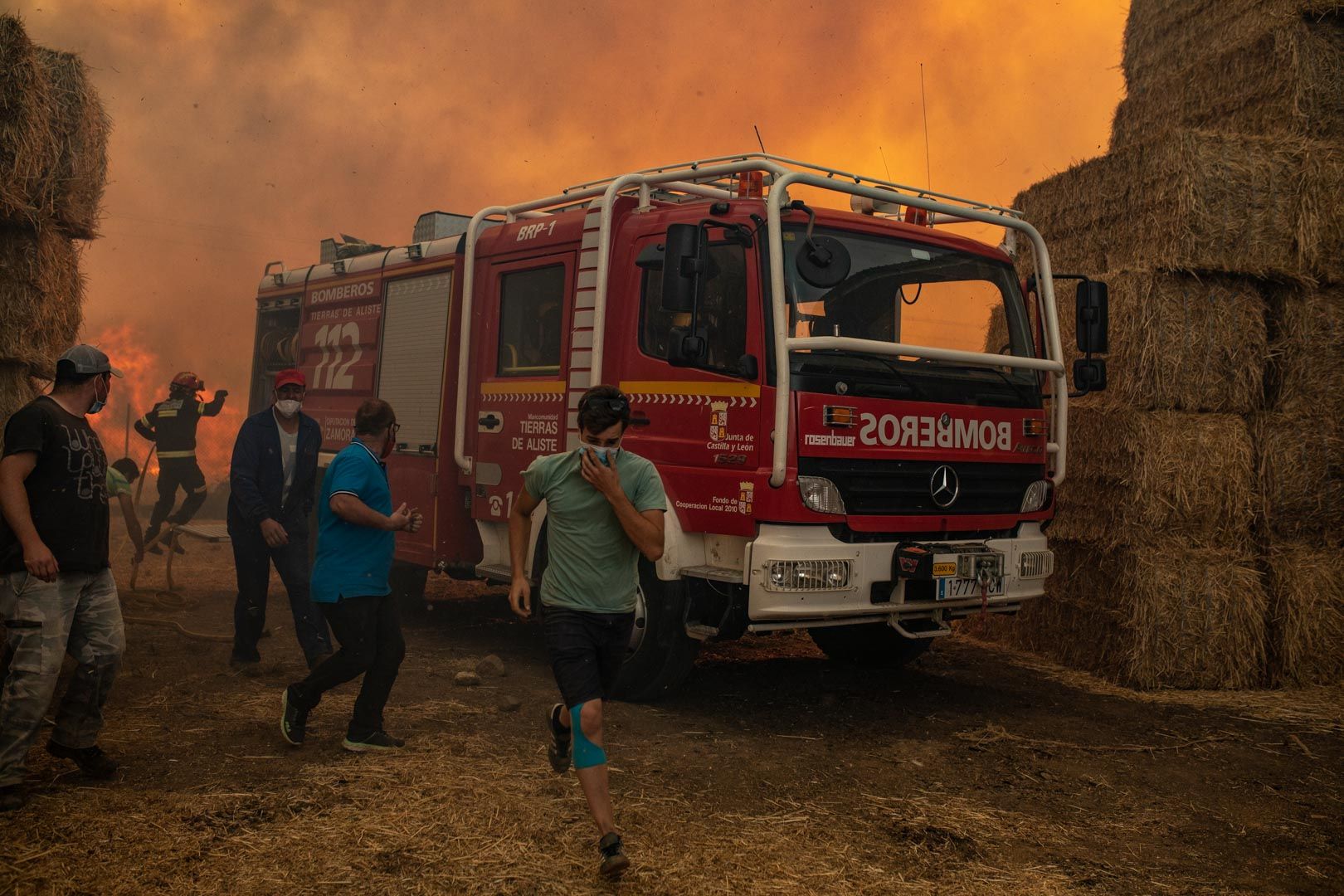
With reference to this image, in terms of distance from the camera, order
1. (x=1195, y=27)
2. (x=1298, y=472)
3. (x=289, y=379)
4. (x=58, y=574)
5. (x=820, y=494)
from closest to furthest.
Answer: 1. (x=58, y=574)
2. (x=820, y=494)
3. (x=289, y=379)
4. (x=1298, y=472)
5. (x=1195, y=27)

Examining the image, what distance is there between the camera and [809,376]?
20.3 ft

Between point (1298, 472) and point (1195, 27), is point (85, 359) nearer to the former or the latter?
point (1298, 472)

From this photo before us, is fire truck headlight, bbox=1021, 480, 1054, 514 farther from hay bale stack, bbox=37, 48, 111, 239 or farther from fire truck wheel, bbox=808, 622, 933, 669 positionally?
hay bale stack, bbox=37, 48, 111, 239

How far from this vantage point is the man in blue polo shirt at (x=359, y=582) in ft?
18.5

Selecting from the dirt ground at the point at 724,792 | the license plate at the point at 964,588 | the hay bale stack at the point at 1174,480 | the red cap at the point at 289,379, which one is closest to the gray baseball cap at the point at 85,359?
the dirt ground at the point at 724,792

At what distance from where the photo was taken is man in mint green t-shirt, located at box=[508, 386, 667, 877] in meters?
4.51

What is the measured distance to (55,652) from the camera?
4961mm

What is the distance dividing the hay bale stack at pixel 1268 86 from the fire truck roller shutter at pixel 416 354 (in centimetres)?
519

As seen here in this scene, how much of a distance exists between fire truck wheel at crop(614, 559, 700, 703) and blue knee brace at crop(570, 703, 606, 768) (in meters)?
2.39

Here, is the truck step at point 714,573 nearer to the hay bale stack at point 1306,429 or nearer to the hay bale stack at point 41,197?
the hay bale stack at point 41,197

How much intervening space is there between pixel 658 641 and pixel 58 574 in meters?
3.14

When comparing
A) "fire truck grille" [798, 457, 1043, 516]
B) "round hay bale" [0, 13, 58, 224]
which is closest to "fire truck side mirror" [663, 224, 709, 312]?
"fire truck grille" [798, 457, 1043, 516]

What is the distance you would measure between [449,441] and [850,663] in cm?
327

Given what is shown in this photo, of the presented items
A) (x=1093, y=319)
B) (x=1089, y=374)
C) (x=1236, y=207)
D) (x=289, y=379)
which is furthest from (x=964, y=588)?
(x=289, y=379)
